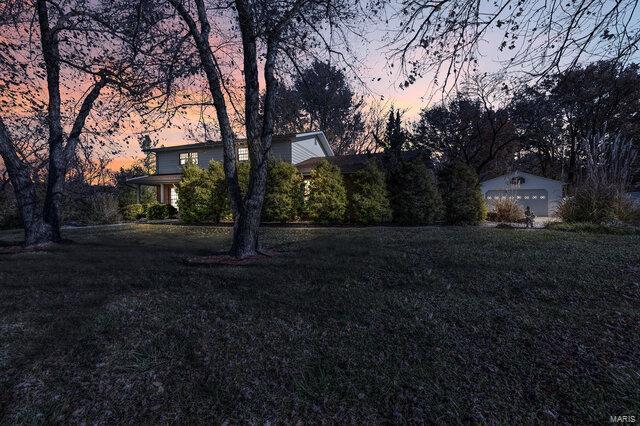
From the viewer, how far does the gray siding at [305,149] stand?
20047 mm

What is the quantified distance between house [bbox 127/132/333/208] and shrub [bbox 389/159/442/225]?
8440 mm

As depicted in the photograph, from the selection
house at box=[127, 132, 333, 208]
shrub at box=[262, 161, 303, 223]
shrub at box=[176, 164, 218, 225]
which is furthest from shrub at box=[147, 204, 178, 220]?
shrub at box=[262, 161, 303, 223]

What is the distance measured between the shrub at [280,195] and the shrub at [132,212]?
10.3 metres

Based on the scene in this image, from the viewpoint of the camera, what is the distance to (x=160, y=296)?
410 cm

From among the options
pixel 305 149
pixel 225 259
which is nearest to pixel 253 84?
pixel 225 259

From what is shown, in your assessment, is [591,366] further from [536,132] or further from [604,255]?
[536,132]

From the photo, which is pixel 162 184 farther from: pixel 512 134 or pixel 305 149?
pixel 512 134

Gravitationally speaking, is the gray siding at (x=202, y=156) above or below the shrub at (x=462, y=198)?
above

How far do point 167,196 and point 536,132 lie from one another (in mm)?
29987

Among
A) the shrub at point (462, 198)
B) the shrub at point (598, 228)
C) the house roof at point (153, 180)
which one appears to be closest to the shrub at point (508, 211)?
the shrub at point (462, 198)

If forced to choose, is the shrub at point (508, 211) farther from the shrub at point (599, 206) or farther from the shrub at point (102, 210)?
the shrub at point (102, 210)

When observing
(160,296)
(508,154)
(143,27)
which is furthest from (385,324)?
(508,154)

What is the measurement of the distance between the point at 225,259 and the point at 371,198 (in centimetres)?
816

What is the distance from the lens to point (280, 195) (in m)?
14.3
